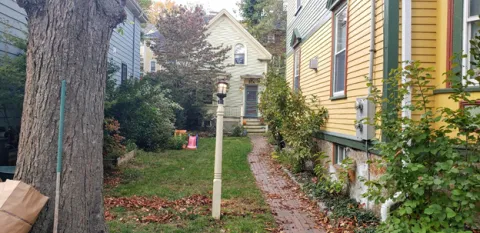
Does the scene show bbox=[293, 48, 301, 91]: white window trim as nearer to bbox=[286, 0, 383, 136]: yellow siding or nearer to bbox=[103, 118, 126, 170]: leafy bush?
bbox=[286, 0, 383, 136]: yellow siding

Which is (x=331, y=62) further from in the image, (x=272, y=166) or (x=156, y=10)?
(x=156, y=10)

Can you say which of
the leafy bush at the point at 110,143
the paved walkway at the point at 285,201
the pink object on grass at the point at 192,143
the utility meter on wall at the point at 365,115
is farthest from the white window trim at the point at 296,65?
the utility meter on wall at the point at 365,115

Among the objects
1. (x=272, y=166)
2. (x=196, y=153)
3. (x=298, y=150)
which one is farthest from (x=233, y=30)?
(x=298, y=150)

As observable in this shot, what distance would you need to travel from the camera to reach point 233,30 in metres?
23.2

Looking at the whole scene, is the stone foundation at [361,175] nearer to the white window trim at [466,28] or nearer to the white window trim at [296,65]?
the white window trim at [466,28]

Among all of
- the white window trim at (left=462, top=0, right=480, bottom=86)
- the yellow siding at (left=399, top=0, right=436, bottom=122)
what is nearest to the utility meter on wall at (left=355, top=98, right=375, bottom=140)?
the yellow siding at (left=399, top=0, right=436, bottom=122)

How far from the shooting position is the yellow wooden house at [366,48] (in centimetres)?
455

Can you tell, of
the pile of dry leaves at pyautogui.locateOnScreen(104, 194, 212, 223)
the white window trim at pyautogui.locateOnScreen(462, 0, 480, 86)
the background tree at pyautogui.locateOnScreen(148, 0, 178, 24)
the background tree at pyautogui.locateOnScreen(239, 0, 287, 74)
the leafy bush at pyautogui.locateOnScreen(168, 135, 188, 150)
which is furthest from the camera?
the background tree at pyautogui.locateOnScreen(148, 0, 178, 24)

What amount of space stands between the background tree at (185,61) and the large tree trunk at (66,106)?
15.9 m

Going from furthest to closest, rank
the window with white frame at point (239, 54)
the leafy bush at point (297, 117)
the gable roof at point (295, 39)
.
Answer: the window with white frame at point (239, 54)
the gable roof at point (295, 39)
the leafy bush at point (297, 117)

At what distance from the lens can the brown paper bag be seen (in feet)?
9.78

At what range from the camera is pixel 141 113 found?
38.2 feet

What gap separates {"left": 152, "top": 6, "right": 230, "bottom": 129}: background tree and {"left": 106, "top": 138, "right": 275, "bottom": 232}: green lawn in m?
7.46

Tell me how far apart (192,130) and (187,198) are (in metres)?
14.2
